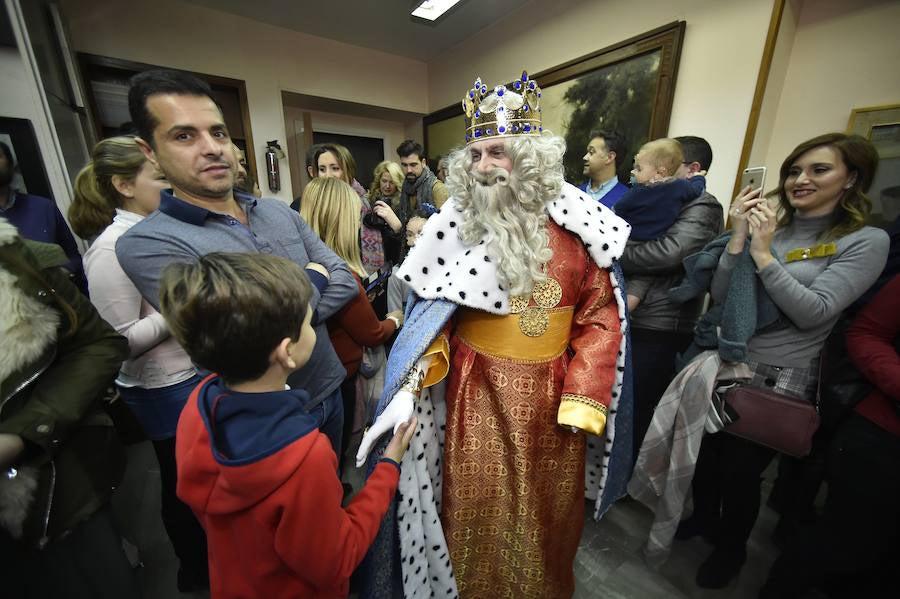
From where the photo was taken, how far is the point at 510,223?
125cm

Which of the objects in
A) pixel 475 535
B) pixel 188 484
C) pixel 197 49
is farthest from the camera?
pixel 197 49

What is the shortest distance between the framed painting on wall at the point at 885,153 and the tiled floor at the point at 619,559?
6.75ft

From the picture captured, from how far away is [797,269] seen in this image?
1.41 m

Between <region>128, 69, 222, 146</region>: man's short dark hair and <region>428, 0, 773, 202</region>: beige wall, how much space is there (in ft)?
11.4

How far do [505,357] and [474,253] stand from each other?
405mm

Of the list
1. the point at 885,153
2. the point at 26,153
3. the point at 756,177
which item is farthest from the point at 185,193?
the point at 885,153

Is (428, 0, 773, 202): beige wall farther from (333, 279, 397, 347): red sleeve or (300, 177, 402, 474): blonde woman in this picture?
(333, 279, 397, 347): red sleeve

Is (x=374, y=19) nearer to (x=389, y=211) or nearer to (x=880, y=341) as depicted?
(x=389, y=211)

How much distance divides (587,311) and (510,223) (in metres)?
0.45

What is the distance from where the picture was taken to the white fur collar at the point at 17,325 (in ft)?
2.65

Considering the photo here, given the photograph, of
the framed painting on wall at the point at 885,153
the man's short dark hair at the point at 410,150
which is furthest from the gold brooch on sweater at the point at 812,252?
the man's short dark hair at the point at 410,150

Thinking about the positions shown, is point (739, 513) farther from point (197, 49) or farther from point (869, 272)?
point (197, 49)

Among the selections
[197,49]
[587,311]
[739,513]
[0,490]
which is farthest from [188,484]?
[197,49]

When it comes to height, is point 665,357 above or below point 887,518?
above
